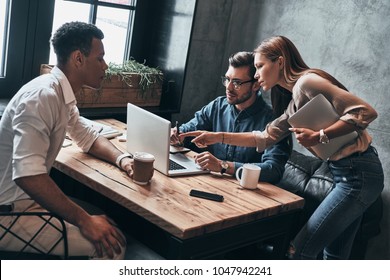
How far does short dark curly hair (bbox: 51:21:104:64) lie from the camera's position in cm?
201

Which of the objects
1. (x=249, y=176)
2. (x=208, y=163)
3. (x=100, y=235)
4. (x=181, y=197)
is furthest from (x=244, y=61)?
(x=100, y=235)

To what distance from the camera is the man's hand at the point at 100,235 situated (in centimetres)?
183

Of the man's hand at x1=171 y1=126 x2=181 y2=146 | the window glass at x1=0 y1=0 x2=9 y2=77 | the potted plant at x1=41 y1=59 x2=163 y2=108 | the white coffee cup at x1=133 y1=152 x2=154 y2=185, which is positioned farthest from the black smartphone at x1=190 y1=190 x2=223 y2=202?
the window glass at x1=0 y1=0 x2=9 y2=77

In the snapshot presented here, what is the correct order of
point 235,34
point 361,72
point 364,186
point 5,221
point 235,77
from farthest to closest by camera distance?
1. point 235,34
2. point 361,72
3. point 235,77
4. point 364,186
5. point 5,221

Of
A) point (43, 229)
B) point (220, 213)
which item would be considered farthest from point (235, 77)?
point (43, 229)

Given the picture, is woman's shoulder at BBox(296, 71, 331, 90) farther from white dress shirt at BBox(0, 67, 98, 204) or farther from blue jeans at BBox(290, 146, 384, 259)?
white dress shirt at BBox(0, 67, 98, 204)

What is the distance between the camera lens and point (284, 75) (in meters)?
2.37

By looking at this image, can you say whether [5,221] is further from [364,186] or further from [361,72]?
[361,72]

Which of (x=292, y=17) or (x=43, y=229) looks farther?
(x=292, y=17)

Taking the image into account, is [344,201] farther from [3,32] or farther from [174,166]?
[3,32]

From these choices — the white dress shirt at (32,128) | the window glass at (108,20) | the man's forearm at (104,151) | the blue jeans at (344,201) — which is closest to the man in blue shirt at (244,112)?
the blue jeans at (344,201)

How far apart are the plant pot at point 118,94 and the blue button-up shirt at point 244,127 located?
0.56m

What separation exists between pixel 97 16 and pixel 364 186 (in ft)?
6.52
